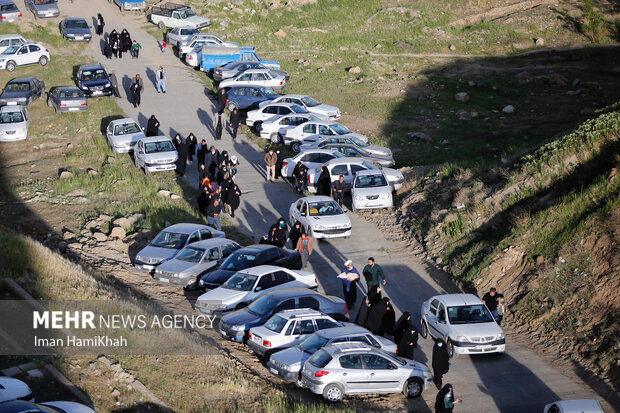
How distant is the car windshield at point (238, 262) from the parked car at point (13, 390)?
28.2ft

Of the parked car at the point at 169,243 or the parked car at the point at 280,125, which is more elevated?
the parked car at the point at 169,243

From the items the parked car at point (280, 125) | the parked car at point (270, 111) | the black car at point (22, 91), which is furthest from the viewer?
the black car at point (22, 91)

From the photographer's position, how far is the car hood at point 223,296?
19.0 meters

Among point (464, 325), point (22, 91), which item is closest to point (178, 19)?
point (22, 91)

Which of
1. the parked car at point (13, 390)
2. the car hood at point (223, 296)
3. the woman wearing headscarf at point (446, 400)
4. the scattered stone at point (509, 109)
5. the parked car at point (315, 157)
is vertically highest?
the parked car at point (13, 390)

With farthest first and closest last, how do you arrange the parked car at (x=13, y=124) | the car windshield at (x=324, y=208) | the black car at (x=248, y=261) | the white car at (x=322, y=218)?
the parked car at (x=13, y=124), the car windshield at (x=324, y=208), the white car at (x=322, y=218), the black car at (x=248, y=261)

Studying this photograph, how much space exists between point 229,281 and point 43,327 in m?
5.08

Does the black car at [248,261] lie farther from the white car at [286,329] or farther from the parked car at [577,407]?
the parked car at [577,407]

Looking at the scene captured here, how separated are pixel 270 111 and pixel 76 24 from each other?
2034cm

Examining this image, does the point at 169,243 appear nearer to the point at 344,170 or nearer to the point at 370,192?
the point at 370,192

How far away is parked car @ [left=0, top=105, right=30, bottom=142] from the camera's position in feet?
115

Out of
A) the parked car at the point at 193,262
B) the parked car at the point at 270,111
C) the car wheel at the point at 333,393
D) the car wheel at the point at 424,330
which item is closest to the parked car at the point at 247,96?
the parked car at the point at 270,111

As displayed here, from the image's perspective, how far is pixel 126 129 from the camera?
33.2m

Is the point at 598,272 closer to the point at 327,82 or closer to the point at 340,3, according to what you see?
the point at 327,82
